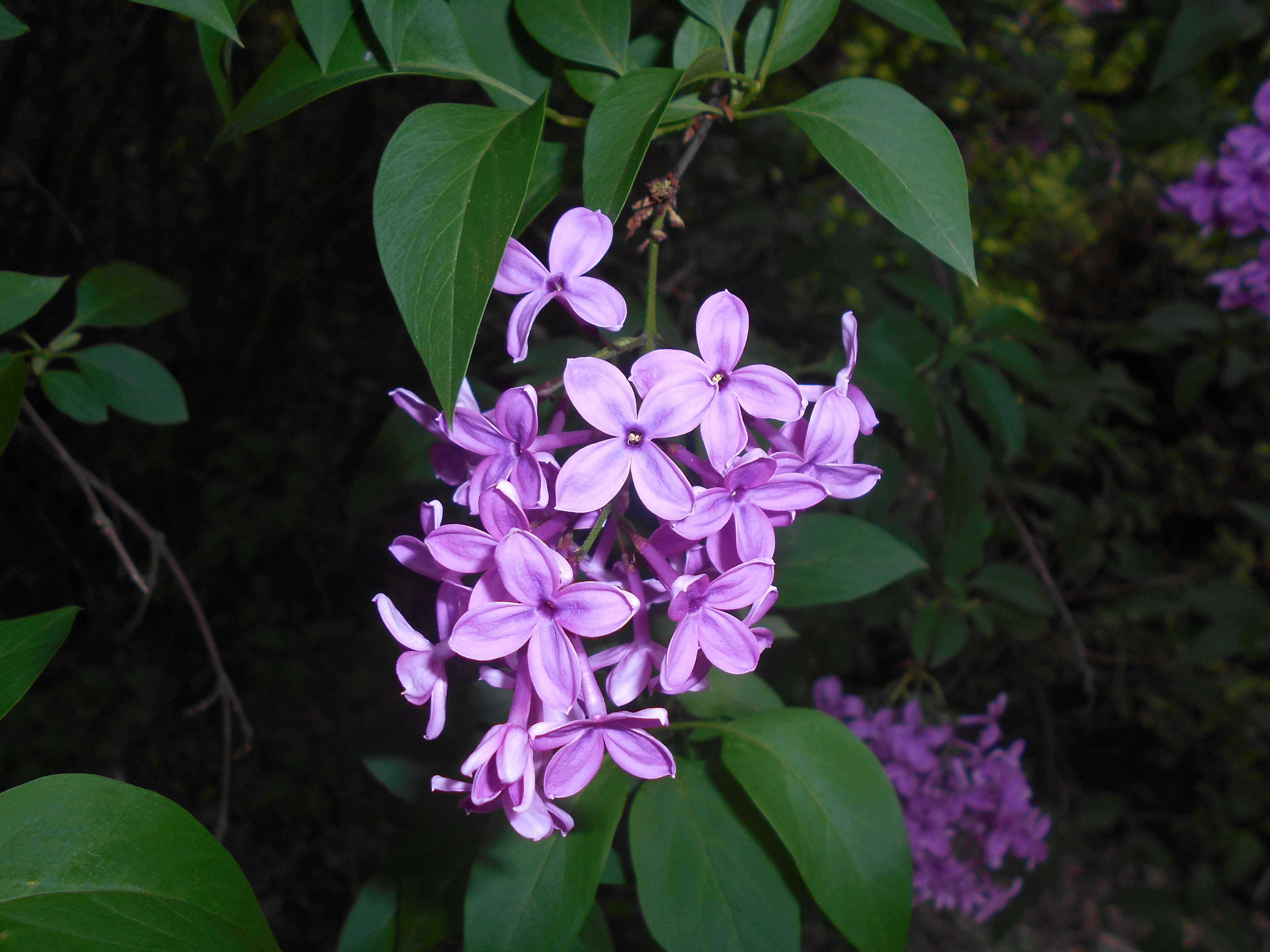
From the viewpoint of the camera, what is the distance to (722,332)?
0.55 meters

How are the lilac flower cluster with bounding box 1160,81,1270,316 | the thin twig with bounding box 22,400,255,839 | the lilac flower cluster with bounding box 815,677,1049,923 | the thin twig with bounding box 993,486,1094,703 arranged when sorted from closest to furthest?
the thin twig with bounding box 22,400,255,839 < the lilac flower cluster with bounding box 815,677,1049,923 < the lilac flower cluster with bounding box 1160,81,1270,316 < the thin twig with bounding box 993,486,1094,703

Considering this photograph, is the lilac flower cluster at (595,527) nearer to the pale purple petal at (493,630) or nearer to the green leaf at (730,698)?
the pale purple petal at (493,630)

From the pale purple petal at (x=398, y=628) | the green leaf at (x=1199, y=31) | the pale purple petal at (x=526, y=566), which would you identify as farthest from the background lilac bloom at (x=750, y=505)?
the green leaf at (x=1199, y=31)

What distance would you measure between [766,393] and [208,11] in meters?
0.43

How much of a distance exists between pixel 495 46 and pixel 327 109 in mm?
2439

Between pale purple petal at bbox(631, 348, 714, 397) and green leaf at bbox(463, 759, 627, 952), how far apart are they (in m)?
0.44

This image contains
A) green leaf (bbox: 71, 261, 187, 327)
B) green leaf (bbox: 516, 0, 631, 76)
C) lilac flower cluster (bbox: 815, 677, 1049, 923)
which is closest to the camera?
green leaf (bbox: 516, 0, 631, 76)

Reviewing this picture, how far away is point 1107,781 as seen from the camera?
3180 millimetres

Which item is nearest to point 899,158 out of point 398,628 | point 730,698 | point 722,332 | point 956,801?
point 722,332

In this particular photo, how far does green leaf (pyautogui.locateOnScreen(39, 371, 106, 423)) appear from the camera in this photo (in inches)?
36.5

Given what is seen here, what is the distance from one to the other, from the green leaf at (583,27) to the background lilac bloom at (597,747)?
531mm

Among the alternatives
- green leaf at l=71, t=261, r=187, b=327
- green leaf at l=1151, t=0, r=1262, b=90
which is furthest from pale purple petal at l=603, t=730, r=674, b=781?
green leaf at l=1151, t=0, r=1262, b=90

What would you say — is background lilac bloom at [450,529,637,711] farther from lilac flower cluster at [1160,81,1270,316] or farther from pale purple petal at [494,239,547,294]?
lilac flower cluster at [1160,81,1270,316]

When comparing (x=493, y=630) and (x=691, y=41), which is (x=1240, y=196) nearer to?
(x=691, y=41)
